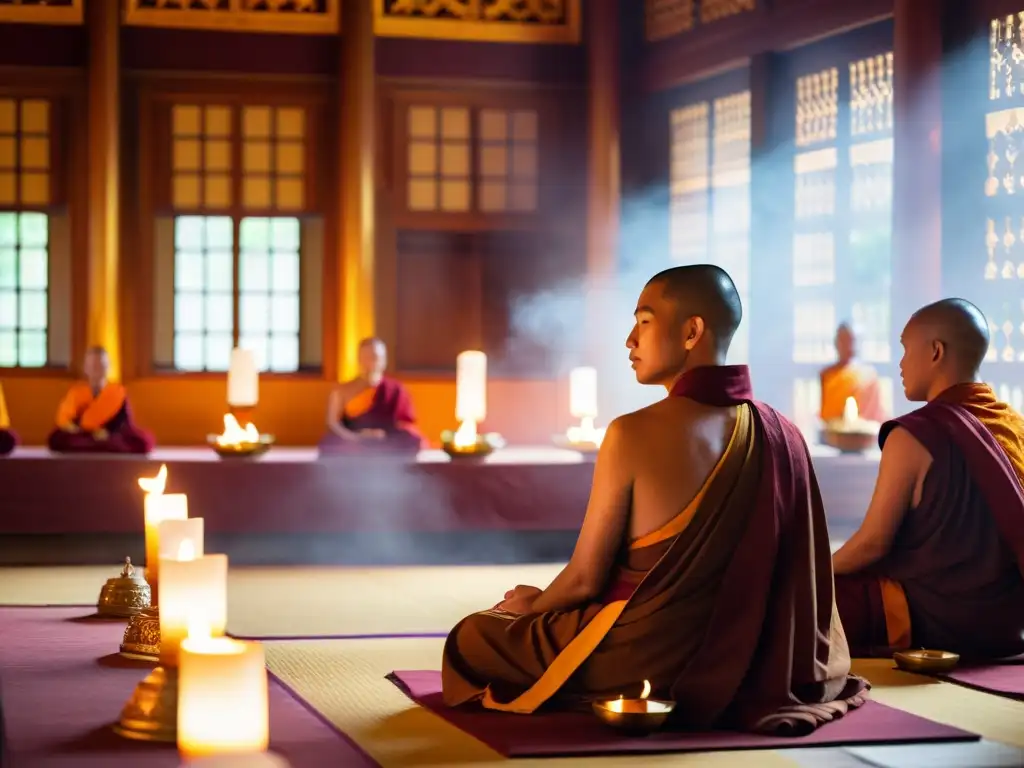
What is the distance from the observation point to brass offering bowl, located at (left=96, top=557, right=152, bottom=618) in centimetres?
494

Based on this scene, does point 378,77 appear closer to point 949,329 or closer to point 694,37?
point 694,37

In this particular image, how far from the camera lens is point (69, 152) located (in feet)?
30.6

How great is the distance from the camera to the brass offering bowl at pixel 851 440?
Answer: 7.20 meters

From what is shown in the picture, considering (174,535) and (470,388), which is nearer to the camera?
(174,535)

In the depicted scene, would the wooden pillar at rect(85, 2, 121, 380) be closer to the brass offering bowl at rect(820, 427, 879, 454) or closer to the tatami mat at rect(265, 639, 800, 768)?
the brass offering bowl at rect(820, 427, 879, 454)

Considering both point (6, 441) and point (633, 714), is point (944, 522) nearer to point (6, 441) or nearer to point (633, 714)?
point (633, 714)

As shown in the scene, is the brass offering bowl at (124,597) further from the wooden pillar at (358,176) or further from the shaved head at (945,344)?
the wooden pillar at (358,176)

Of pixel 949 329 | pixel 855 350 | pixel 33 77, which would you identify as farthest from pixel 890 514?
pixel 33 77

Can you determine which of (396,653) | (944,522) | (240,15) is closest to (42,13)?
(240,15)

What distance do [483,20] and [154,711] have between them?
7.14 metres

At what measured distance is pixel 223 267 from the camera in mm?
9688

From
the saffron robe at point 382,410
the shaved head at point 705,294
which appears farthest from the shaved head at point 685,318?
the saffron robe at point 382,410

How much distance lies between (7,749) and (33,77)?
6944mm

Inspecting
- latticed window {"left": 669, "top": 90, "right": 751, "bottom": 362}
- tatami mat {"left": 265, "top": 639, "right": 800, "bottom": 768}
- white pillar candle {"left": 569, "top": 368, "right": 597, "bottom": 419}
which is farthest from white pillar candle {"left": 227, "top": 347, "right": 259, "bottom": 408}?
latticed window {"left": 669, "top": 90, "right": 751, "bottom": 362}
